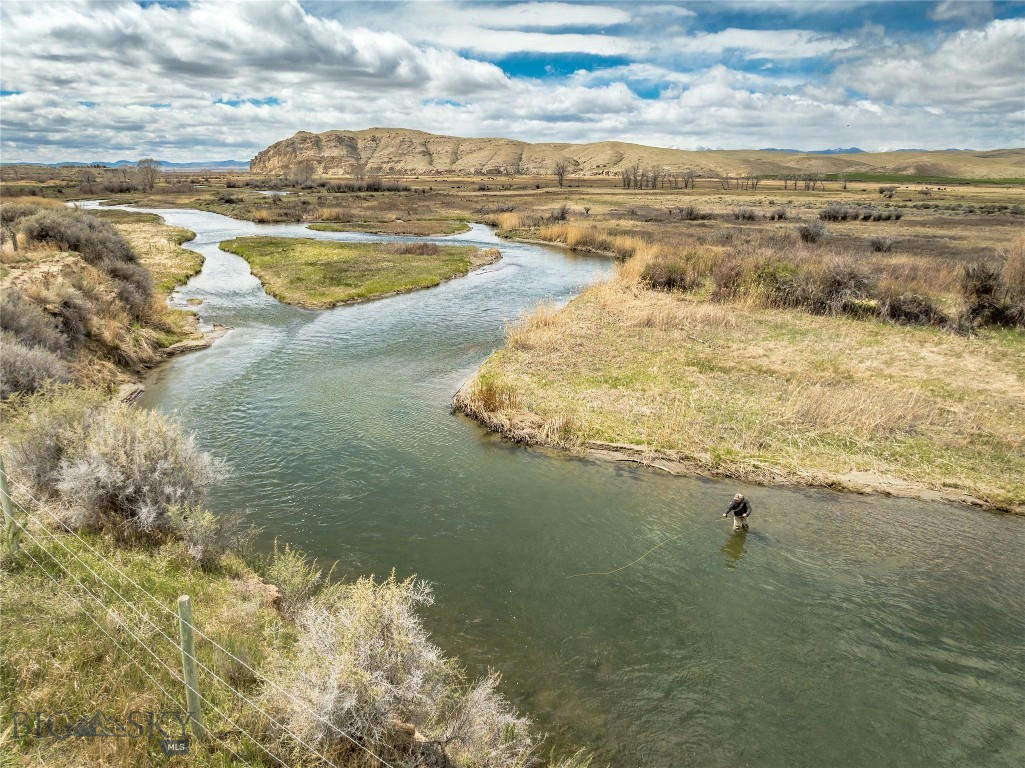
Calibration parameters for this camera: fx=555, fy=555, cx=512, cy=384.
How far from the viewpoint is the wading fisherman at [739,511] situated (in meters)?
14.1

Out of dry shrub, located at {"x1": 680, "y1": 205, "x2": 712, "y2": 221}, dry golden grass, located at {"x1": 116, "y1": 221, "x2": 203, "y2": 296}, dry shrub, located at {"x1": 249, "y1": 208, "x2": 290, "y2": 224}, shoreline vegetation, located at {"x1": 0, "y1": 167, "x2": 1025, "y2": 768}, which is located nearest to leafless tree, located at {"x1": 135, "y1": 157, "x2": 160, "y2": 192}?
dry shrub, located at {"x1": 249, "y1": 208, "x2": 290, "y2": 224}

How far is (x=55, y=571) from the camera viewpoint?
906 cm

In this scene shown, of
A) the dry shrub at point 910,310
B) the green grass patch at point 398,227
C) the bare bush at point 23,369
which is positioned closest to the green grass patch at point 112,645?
the bare bush at point 23,369

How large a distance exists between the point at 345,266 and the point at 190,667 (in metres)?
46.9

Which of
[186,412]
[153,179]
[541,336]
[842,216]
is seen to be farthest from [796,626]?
[153,179]

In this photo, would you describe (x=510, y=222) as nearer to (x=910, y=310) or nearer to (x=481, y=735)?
(x=910, y=310)

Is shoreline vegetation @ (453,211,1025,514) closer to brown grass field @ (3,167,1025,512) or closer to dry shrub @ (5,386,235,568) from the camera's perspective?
brown grass field @ (3,167,1025,512)

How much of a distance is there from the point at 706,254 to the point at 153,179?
173078mm

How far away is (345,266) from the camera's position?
49.8 metres

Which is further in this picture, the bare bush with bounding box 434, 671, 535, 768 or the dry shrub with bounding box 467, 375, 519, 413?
the dry shrub with bounding box 467, 375, 519, 413

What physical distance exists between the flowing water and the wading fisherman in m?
0.35

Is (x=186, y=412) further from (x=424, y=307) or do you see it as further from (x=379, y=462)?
(x=424, y=307)

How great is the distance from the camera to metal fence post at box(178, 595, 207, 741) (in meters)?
5.93

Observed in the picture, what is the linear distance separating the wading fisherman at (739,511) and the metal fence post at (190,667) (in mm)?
11991
